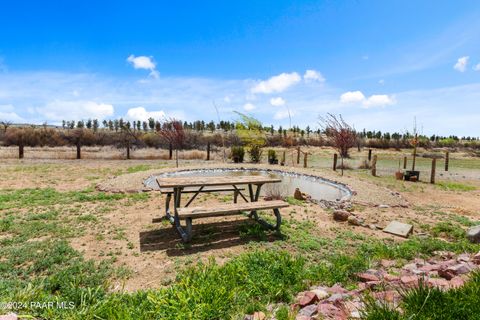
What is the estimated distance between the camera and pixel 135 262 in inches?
150

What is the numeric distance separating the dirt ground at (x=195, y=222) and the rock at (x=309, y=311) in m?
1.66

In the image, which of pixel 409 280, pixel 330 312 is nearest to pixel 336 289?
pixel 330 312

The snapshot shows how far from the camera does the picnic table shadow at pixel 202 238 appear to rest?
4266mm

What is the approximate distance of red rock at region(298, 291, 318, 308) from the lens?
255 centimetres

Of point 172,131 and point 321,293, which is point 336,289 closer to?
point 321,293

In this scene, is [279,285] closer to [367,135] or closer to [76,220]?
[76,220]

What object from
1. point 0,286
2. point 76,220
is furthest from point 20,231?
point 0,286

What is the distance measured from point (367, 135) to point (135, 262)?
5435 cm

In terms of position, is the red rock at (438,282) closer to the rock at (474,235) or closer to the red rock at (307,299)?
the red rock at (307,299)

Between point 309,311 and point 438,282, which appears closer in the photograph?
point 309,311

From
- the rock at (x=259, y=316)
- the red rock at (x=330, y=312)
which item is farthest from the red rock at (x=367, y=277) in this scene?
the rock at (x=259, y=316)

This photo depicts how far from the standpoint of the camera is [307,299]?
2594 millimetres

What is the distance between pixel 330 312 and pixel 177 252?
2.52 meters

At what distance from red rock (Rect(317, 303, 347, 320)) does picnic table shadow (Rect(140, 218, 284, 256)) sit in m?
2.16
